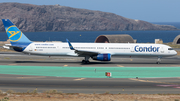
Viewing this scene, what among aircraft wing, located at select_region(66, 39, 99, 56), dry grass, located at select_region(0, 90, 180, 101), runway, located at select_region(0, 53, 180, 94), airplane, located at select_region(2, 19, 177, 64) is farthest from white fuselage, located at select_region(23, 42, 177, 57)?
dry grass, located at select_region(0, 90, 180, 101)

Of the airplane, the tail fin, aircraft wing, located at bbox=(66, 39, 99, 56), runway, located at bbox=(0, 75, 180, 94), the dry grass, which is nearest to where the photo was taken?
the dry grass

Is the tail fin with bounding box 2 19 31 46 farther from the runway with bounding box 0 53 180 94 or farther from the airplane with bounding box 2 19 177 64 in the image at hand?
the runway with bounding box 0 53 180 94

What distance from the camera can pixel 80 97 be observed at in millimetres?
21688

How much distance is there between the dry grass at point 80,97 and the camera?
2106 centimetres

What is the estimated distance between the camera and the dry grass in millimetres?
21062

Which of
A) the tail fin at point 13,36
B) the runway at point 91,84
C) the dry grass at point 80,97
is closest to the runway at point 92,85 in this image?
the runway at point 91,84

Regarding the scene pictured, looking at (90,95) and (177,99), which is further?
(90,95)

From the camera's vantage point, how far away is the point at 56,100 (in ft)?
68.1

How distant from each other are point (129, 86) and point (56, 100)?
9182mm

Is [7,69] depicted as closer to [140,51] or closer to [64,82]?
[64,82]

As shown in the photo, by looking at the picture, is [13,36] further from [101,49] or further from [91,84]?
[91,84]

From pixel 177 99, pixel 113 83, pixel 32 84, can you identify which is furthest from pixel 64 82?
pixel 177 99

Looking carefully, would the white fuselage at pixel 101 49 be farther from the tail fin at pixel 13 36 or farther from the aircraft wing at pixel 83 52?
the tail fin at pixel 13 36

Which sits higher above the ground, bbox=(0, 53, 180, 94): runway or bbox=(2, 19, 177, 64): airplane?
bbox=(2, 19, 177, 64): airplane
